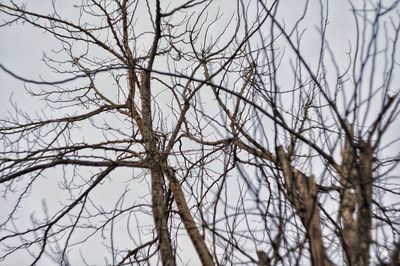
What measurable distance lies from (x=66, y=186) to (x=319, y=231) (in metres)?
3.17

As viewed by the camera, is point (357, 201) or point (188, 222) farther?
point (188, 222)

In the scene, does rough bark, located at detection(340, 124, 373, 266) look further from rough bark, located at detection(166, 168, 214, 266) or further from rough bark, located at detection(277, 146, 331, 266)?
rough bark, located at detection(166, 168, 214, 266)

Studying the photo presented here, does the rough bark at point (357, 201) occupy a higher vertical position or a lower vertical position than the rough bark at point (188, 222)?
lower

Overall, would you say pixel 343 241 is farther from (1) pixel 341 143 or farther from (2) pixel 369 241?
(1) pixel 341 143

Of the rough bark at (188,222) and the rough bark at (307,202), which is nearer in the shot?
the rough bark at (307,202)

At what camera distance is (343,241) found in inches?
87.8

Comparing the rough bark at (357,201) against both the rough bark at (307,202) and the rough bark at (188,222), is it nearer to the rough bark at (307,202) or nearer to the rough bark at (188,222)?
the rough bark at (307,202)

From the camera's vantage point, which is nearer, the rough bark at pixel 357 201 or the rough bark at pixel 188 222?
the rough bark at pixel 357 201

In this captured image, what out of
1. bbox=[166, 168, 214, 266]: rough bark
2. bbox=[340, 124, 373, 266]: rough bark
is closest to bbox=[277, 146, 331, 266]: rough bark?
bbox=[340, 124, 373, 266]: rough bark

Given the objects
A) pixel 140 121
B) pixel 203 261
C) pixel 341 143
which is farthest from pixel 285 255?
pixel 140 121

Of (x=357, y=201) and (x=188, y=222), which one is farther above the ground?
(x=188, y=222)

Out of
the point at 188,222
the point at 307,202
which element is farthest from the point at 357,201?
the point at 188,222

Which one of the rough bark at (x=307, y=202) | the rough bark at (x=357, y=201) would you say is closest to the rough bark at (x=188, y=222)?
the rough bark at (x=307, y=202)

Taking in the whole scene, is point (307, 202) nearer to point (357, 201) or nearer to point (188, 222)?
point (357, 201)
